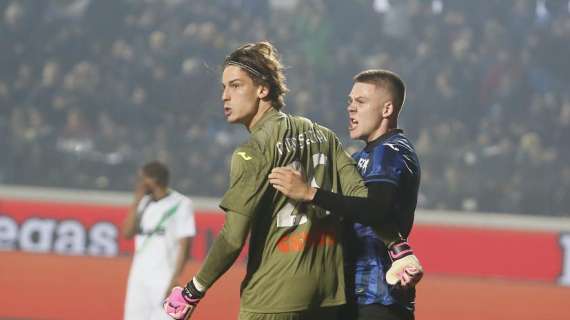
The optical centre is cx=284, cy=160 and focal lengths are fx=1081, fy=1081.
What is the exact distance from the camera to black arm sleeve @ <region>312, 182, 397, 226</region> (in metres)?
4.04

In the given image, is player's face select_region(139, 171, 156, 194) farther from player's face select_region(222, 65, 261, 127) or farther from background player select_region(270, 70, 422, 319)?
player's face select_region(222, 65, 261, 127)

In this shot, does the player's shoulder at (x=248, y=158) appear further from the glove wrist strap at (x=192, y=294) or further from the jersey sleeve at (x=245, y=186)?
the glove wrist strap at (x=192, y=294)

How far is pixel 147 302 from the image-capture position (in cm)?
823

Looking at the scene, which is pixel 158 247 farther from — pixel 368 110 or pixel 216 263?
pixel 216 263

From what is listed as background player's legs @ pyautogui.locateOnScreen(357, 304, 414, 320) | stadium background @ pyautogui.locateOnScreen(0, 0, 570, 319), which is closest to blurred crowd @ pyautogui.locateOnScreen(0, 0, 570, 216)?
stadium background @ pyautogui.locateOnScreen(0, 0, 570, 319)

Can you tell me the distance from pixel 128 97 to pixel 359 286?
9.81 m

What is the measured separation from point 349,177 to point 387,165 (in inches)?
6.2

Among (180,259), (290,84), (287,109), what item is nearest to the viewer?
(180,259)

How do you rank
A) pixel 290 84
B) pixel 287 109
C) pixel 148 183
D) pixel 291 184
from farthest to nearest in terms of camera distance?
1. pixel 290 84
2. pixel 287 109
3. pixel 148 183
4. pixel 291 184

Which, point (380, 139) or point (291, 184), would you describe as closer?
point (291, 184)

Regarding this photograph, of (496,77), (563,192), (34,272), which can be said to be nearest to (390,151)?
(34,272)

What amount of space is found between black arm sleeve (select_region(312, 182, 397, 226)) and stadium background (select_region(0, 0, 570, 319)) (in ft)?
24.1

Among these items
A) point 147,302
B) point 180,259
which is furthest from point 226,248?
point 147,302

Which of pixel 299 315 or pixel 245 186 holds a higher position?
pixel 245 186
